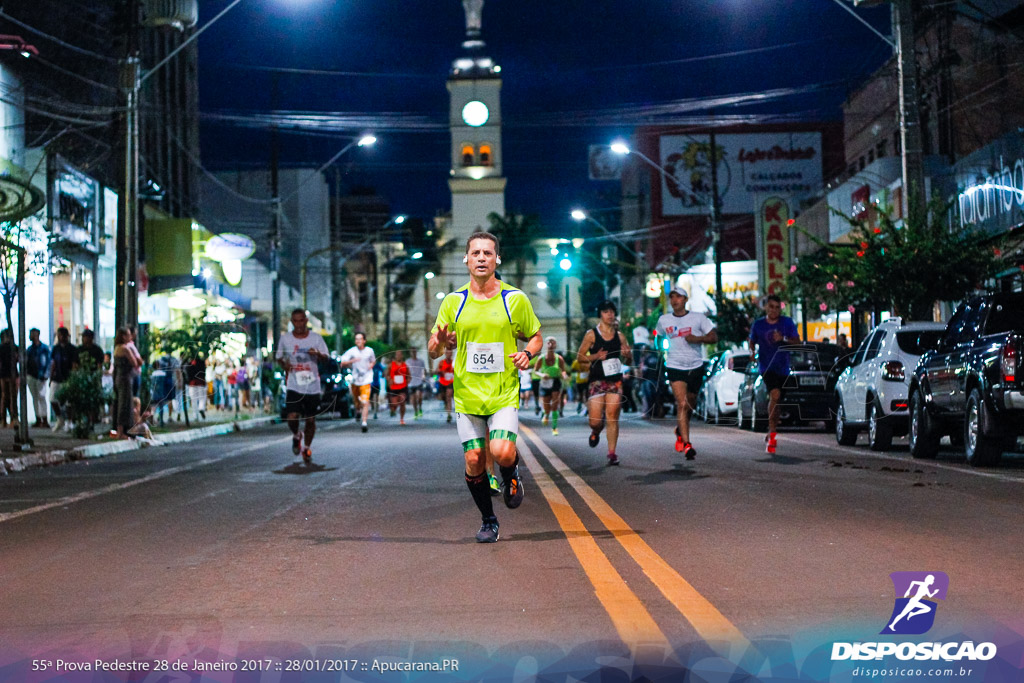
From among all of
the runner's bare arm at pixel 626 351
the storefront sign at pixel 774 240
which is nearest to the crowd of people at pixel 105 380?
the runner's bare arm at pixel 626 351

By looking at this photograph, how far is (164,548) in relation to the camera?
9.15 m

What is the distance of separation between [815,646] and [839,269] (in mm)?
25734

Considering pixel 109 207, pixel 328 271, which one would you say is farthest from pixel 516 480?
pixel 328 271

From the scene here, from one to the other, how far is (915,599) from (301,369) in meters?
11.0

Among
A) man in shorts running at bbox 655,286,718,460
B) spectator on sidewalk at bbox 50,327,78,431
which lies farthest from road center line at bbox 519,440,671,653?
spectator on sidewalk at bbox 50,327,78,431

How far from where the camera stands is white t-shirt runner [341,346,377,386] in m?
26.2

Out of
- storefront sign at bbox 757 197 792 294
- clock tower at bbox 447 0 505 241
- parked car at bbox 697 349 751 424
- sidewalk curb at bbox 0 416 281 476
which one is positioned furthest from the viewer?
clock tower at bbox 447 0 505 241

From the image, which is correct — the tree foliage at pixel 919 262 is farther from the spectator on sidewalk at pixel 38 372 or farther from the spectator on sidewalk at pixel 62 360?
the spectator on sidewalk at pixel 38 372

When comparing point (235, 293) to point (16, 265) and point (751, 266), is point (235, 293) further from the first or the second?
point (16, 265)

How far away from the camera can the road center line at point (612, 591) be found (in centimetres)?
577

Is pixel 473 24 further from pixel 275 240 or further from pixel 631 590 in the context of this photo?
pixel 631 590

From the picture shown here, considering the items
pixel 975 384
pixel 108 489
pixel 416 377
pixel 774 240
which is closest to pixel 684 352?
pixel 975 384

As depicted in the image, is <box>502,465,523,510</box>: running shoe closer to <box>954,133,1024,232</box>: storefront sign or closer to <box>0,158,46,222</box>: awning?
<box>0,158,46,222</box>: awning

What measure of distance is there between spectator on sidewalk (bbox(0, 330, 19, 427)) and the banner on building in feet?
186
